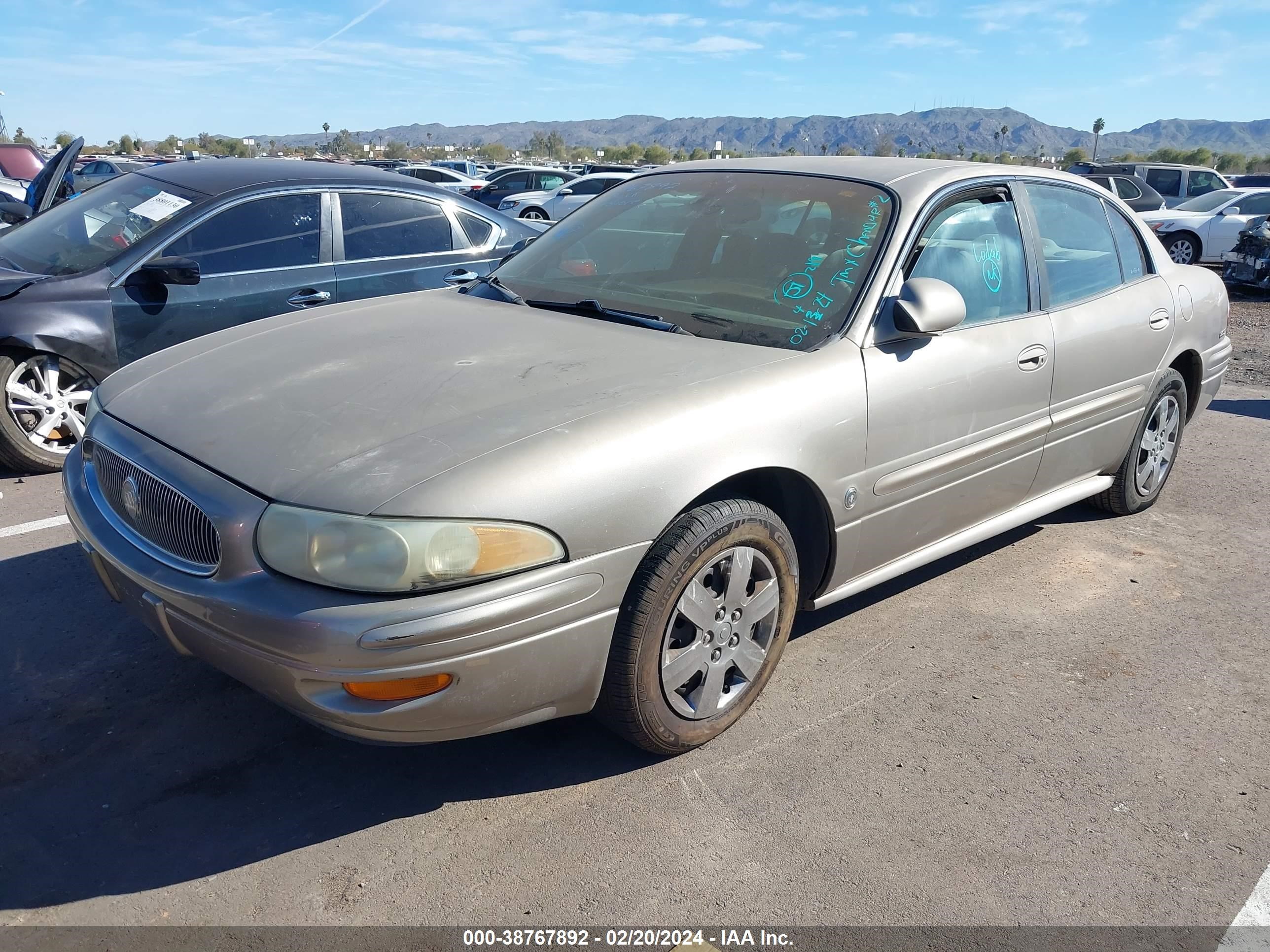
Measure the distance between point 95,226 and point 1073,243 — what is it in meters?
5.02

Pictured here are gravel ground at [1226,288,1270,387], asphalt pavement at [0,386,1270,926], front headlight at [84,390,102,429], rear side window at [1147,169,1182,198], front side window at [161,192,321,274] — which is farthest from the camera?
rear side window at [1147,169,1182,198]

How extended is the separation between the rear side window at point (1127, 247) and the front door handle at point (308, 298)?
3.77 m

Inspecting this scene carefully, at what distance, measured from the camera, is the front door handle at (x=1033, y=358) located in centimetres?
370

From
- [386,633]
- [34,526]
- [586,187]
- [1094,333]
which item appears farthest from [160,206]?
[586,187]

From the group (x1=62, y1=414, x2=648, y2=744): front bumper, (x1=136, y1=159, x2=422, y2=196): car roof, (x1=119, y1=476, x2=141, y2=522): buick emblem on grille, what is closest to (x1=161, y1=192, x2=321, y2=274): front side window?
(x1=136, y1=159, x2=422, y2=196): car roof

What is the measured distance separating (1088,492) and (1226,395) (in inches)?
171

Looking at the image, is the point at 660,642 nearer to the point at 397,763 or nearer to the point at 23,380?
the point at 397,763

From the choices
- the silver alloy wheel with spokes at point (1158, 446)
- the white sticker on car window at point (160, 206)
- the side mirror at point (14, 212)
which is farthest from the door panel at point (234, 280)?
the silver alloy wheel with spokes at point (1158, 446)

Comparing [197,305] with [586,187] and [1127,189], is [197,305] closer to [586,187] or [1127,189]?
[1127,189]

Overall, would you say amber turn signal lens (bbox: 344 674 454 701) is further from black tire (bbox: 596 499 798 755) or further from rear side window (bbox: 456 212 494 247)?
rear side window (bbox: 456 212 494 247)

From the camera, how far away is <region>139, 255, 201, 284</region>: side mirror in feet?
16.3

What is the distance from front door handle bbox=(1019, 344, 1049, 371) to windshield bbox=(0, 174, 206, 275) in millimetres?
4246

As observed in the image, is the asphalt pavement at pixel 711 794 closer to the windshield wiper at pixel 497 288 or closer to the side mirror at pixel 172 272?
the windshield wiper at pixel 497 288

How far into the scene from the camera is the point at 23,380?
5.05m
